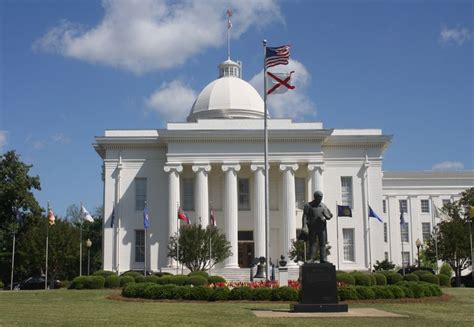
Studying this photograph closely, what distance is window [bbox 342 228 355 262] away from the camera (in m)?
57.9

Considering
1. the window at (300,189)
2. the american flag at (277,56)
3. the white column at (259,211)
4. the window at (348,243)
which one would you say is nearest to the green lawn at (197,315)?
the american flag at (277,56)

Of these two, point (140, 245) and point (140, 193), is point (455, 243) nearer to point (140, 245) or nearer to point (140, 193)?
point (140, 245)

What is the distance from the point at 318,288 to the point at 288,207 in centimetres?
3491

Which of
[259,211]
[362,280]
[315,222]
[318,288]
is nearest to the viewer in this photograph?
[318,288]

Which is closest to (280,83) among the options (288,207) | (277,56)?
(277,56)

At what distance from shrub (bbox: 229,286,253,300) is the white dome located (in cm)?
3763

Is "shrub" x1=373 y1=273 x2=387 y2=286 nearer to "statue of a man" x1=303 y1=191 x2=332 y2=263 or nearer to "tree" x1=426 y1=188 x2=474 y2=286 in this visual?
"tree" x1=426 y1=188 x2=474 y2=286

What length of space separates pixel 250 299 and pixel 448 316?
8942 mm

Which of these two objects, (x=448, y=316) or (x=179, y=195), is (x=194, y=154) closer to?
(x=179, y=195)

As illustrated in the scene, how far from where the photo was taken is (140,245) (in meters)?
58.0

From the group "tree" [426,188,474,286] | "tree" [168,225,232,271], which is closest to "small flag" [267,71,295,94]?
"tree" [168,225,232,271]

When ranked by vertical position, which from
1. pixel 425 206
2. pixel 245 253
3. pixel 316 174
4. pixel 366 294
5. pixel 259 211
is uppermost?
pixel 316 174

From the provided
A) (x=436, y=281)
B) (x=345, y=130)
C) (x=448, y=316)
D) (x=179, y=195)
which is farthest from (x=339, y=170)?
Answer: (x=448, y=316)

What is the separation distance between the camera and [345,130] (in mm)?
59750
